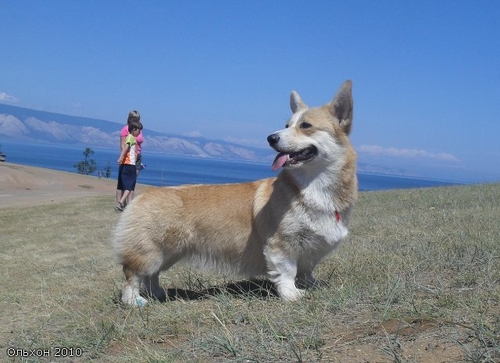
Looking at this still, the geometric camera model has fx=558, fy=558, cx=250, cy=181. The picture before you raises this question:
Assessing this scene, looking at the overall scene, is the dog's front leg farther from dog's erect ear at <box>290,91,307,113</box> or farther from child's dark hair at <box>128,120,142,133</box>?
child's dark hair at <box>128,120,142,133</box>

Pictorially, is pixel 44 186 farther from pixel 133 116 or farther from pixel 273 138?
pixel 273 138

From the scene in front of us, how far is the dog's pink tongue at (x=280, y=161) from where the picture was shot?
189 inches

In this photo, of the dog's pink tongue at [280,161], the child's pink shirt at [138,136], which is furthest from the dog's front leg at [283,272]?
the child's pink shirt at [138,136]

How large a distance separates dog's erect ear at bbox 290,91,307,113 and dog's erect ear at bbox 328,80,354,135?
0.41 meters

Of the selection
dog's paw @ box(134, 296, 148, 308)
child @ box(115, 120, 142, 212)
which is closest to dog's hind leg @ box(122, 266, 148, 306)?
dog's paw @ box(134, 296, 148, 308)

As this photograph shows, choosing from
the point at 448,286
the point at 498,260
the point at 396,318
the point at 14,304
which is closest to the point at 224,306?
the point at 396,318

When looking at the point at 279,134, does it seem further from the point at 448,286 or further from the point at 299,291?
the point at 448,286

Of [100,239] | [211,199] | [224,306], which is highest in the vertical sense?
[211,199]

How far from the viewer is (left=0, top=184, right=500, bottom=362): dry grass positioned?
3285 mm

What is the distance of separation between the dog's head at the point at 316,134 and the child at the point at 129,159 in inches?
293

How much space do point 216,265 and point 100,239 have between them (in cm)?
615

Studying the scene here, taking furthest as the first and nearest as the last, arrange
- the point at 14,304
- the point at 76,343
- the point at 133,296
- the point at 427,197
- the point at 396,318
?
the point at 427,197 < the point at 14,304 < the point at 133,296 < the point at 76,343 < the point at 396,318

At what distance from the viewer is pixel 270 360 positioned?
323 cm

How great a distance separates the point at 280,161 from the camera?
4816 millimetres
